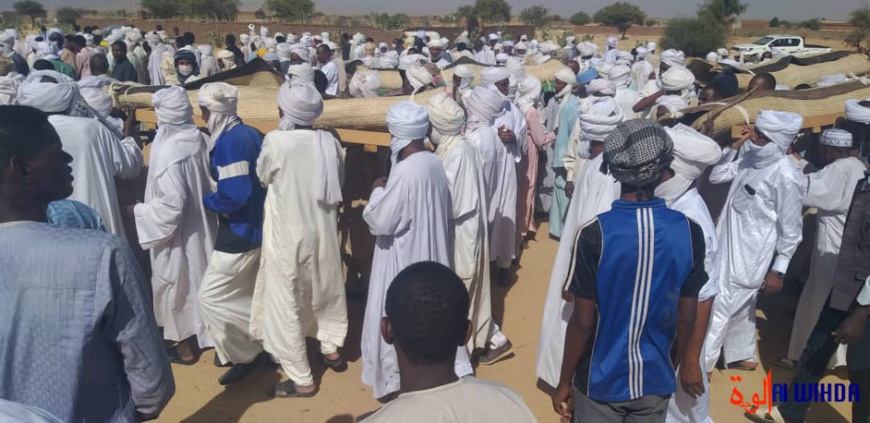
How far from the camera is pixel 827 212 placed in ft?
14.1

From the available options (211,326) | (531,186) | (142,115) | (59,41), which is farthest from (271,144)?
(59,41)

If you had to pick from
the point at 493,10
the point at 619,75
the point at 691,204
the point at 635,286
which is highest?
the point at 493,10

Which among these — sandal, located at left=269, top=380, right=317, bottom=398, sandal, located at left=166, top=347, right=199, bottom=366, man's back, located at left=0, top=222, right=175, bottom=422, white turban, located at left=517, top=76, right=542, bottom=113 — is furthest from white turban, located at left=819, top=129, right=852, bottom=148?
sandal, located at left=166, top=347, right=199, bottom=366

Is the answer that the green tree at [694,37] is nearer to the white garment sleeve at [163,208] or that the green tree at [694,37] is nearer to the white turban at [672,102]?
the white turban at [672,102]

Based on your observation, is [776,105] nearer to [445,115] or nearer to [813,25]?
[445,115]

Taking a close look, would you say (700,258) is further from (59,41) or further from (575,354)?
(59,41)

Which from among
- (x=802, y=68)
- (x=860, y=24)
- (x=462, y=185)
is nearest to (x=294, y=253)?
(x=462, y=185)

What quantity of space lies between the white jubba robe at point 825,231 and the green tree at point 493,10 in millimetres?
47000

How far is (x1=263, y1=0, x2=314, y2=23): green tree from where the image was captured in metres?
43.5

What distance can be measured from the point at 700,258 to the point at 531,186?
14.5 feet

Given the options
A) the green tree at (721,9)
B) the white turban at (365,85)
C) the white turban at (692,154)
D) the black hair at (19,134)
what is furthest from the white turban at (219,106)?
the green tree at (721,9)

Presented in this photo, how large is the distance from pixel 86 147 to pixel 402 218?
1.98 metres

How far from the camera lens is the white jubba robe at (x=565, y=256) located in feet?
11.4

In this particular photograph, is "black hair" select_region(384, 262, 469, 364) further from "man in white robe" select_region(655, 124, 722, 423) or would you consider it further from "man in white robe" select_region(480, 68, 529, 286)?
"man in white robe" select_region(480, 68, 529, 286)
